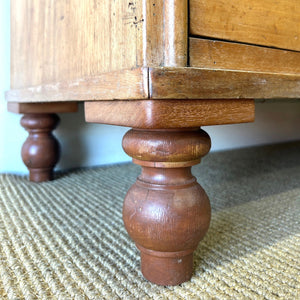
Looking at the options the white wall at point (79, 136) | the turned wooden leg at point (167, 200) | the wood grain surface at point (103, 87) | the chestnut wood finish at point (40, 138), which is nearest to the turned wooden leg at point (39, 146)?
the chestnut wood finish at point (40, 138)

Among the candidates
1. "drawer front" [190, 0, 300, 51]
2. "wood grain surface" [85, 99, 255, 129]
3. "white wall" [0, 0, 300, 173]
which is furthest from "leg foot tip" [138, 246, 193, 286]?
"white wall" [0, 0, 300, 173]

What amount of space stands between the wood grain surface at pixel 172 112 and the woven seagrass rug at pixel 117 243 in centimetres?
20

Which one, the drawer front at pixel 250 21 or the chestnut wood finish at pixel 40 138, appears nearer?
the drawer front at pixel 250 21

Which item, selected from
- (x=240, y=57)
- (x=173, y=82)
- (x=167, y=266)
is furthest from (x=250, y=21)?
(x=167, y=266)

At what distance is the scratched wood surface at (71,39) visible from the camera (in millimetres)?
376

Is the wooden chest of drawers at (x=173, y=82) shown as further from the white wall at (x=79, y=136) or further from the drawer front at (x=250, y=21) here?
the white wall at (x=79, y=136)

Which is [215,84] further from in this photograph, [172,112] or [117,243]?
[117,243]

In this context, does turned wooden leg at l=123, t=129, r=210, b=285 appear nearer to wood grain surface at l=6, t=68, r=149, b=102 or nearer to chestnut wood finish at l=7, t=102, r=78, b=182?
wood grain surface at l=6, t=68, r=149, b=102

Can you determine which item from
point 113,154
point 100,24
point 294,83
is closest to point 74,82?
point 100,24

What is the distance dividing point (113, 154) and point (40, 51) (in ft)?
1.77

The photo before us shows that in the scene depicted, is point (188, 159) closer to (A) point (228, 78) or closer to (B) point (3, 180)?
(A) point (228, 78)

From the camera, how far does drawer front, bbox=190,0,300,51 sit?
388 millimetres

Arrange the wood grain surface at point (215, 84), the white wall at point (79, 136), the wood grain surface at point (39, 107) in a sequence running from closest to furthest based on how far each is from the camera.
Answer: the wood grain surface at point (215, 84)
the wood grain surface at point (39, 107)
the white wall at point (79, 136)

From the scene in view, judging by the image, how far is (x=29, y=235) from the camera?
56cm
